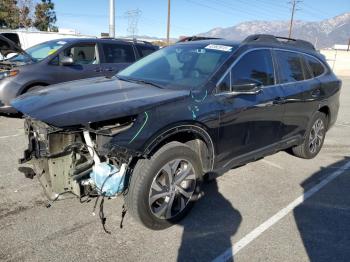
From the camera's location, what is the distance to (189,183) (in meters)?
3.69

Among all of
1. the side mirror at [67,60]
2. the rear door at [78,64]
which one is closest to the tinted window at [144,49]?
the rear door at [78,64]

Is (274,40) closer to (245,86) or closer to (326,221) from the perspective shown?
(245,86)

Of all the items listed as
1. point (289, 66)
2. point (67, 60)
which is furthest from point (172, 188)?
point (67, 60)

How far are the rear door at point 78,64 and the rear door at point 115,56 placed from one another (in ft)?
0.56

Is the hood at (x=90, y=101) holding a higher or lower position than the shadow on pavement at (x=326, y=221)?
higher

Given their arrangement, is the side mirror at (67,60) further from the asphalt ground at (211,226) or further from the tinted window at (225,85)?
the tinted window at (225,85)

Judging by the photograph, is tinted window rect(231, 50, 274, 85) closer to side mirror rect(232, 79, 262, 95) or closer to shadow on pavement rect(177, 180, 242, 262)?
side mirror rect(232, 79, 262, 95)

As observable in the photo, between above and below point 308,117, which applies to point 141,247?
below

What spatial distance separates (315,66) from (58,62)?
525cm

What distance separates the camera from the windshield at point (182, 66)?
3949mm

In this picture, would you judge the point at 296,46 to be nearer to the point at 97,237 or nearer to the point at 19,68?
the point at 97,237

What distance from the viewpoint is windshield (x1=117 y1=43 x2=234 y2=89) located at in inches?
155

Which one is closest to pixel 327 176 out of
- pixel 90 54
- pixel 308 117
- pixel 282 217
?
pixel 308 117

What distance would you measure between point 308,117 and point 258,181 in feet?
4.43
